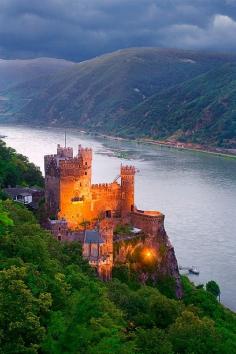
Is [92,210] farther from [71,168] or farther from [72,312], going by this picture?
[72,312]

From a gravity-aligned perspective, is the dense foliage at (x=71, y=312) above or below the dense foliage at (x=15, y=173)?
below

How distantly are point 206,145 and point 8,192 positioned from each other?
86755 mm

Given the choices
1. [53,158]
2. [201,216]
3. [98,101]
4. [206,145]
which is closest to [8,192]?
[53,158]

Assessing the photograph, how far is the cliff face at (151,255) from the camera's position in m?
25.6

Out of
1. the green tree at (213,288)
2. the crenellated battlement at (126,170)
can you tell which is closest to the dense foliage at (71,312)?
the green tree at (213,288)

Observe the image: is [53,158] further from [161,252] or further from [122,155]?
[122,155]

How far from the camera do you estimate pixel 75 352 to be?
9234 mm

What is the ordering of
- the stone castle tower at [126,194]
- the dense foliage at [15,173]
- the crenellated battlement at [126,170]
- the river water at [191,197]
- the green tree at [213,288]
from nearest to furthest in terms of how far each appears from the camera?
1. the stone castle tower at [126,194]
2. the crenellated battlement at [126,170]
3. the green tree at [213,288]
4. the dense foliage at [15,173]
5. the river water at [191,197]

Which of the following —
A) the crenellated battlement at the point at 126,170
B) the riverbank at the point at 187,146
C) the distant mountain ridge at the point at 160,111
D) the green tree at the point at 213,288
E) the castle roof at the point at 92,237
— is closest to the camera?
the castle roof at the point at 92,237

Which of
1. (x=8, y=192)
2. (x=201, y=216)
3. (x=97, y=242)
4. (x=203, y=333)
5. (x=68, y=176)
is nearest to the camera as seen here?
(x=203, y=333)

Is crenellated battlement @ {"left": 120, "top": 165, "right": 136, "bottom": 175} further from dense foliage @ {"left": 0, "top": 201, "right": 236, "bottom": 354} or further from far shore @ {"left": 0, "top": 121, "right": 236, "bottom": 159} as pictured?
far shore @ {"left": 0, "top": 121, "right": 236, "bottom": 159}

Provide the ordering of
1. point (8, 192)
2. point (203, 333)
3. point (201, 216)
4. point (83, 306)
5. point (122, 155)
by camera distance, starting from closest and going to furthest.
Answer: point (83, 306)
point (203, 333)
point (8, 192)
point (201, 216)
point (122, 155)

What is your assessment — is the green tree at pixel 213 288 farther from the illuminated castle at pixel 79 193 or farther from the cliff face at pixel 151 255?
the illuminated castle at pixel 79 193

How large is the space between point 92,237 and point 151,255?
4.18 m
